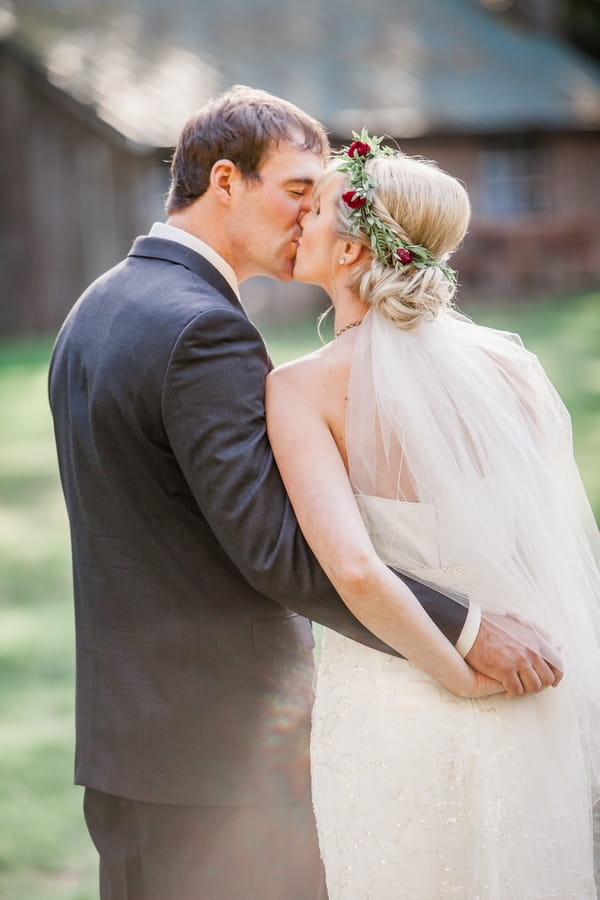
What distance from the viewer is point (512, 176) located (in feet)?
79.6

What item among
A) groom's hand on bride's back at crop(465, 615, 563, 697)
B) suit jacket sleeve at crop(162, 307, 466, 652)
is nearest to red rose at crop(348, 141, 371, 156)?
suit jacket sleeve at crop(162, 307, 466, 652)

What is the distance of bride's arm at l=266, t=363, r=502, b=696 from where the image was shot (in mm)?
2510

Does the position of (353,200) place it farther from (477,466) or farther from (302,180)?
(477,466)

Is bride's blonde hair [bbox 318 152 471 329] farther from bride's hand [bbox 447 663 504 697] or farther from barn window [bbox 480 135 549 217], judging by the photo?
barn window [bbox 480 135 549 217]

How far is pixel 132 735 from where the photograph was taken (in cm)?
276

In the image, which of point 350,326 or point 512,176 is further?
point 512,176

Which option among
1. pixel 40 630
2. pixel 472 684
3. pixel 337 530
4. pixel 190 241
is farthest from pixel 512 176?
pixel 337 530

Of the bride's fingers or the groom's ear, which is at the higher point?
the groom's ear

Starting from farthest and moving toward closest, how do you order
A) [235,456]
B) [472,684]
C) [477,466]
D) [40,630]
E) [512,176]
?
[512,176], [40,630], [477,466], [472,684], [235,456]

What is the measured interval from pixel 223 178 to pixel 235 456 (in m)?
0.88

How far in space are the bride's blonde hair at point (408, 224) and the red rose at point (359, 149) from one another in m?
0.05

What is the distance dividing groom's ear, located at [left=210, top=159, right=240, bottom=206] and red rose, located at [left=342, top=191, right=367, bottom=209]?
0.39 m

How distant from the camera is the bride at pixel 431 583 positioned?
8.84 feet

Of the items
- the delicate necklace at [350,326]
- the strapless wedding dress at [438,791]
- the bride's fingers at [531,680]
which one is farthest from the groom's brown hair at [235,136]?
the bride's fingers at [531,680]
